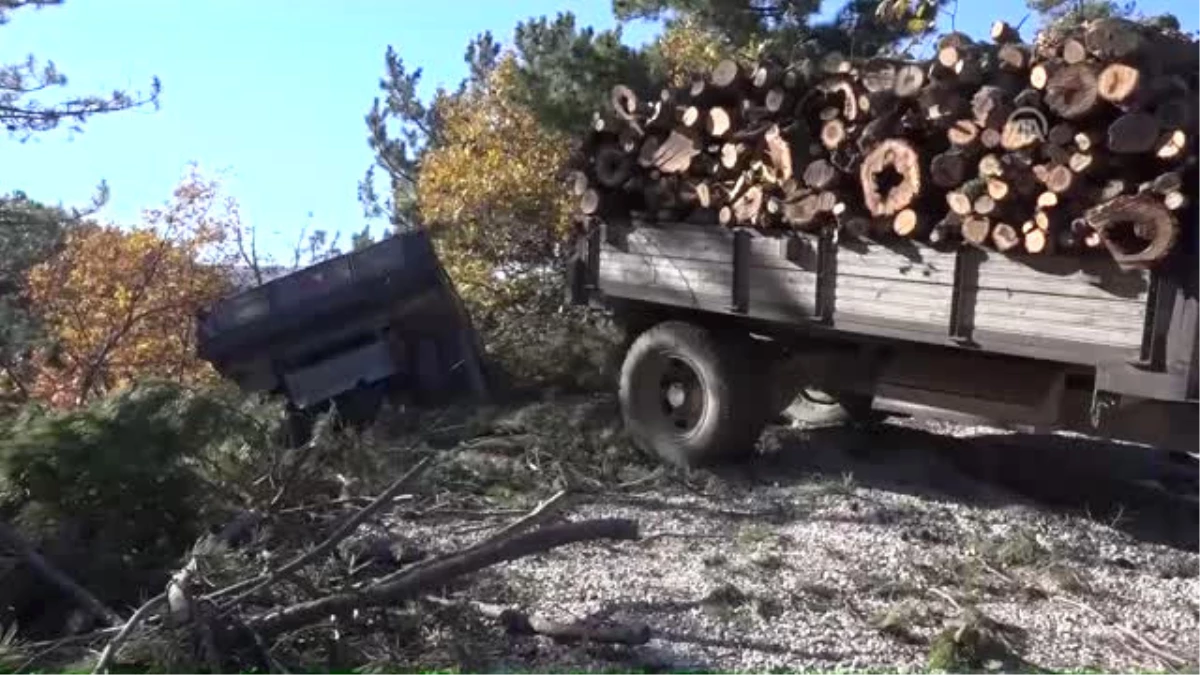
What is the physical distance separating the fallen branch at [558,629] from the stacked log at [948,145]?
2742 mm

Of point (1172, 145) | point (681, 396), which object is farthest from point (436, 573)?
point (681, 396)

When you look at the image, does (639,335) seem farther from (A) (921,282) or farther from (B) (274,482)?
(B) (274,482)

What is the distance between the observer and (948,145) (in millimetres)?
6680

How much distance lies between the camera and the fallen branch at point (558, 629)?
4.65 meters

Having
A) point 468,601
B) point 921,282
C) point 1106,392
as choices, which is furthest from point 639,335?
point 468,601

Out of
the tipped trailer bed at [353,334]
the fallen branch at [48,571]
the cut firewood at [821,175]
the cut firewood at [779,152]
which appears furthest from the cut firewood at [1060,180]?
the tipped trailer bed at [353,334]

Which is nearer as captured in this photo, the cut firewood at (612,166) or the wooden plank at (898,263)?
the wooden plank at (898,263)

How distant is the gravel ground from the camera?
4.78 meters

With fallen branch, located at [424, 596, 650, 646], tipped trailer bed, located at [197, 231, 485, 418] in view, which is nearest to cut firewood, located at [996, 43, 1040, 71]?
fallen branch, located at [424, 596, 650, 646]

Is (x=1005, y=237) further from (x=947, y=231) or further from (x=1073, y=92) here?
(x=1073, y=92)

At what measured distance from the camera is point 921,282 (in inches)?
262

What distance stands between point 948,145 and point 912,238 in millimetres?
505

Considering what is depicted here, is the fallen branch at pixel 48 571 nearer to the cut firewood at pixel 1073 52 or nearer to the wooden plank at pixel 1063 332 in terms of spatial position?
the wooden plank at pixel 1063 332

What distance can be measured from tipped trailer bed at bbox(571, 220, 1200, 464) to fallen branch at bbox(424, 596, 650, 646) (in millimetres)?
2587
